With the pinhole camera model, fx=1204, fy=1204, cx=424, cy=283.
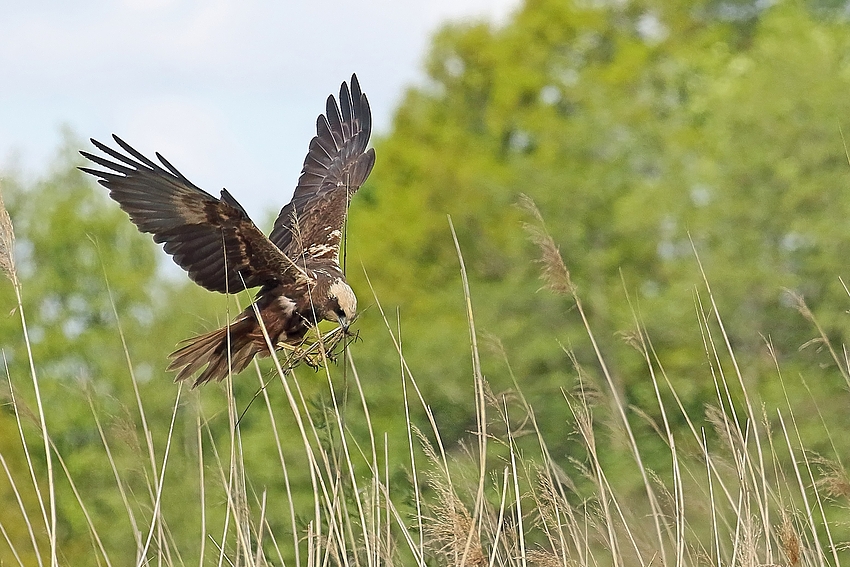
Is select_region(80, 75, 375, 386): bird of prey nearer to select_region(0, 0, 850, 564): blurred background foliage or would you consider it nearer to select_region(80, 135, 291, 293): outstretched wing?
select_region(80, 135, 291, 293): outstretched wing

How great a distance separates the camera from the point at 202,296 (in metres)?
19.8

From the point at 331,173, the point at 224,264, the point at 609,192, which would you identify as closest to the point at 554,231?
the point at 609,192

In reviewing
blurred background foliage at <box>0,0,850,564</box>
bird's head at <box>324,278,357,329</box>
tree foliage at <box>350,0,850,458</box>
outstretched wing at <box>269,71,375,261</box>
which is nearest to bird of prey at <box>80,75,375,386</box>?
bird's head at <box>324,278,357,329</box>

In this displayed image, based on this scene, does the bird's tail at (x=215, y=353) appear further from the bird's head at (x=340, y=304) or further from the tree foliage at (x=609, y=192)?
the tree foliage at (x=609, y=192)

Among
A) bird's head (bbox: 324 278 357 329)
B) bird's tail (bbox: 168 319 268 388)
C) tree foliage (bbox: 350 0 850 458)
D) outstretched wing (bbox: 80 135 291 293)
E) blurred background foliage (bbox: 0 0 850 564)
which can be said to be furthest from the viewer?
tree foliage (bbox: 350 0 850 458)

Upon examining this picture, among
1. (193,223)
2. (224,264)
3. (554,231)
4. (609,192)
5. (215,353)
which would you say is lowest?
(554,231)

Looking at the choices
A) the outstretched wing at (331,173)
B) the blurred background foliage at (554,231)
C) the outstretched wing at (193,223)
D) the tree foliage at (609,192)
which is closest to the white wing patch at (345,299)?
the outstretched wing at (193,223)

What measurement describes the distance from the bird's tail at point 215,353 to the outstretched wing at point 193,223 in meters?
0.19

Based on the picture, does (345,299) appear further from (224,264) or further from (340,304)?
(224,264)

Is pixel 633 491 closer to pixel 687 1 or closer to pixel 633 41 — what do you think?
pixel 633 41

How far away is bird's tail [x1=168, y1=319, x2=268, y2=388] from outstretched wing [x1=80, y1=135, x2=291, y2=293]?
188 millimetres

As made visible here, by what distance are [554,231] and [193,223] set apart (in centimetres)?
1410

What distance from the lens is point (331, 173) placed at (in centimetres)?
645

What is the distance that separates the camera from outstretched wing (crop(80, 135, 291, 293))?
4.15 metres
